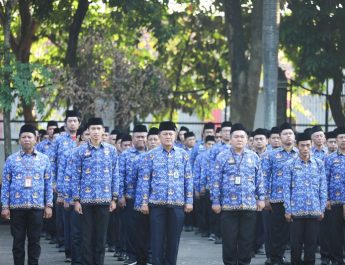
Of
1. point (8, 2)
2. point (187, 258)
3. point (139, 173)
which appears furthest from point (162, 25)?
point (139, 173)

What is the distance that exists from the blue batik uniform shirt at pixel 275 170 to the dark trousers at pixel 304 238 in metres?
1.28

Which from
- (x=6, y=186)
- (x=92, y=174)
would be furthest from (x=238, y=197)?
(x=6, y=186)

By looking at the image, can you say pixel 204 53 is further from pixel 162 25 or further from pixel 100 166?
pixel 100 166

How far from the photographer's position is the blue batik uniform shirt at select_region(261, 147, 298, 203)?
57.3 ft

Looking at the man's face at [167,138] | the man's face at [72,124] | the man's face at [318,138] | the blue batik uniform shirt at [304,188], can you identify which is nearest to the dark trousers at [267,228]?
the man's face at [318,138]

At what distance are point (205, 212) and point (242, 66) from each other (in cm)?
475

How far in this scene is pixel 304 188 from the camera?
16141 mm

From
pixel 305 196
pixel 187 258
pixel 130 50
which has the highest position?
pixel 130 50

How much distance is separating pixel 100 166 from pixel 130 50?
16.5m

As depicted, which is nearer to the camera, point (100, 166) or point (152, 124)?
point (100, 166)

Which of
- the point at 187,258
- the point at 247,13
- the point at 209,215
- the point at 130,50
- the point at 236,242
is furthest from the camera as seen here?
the point at 130,50

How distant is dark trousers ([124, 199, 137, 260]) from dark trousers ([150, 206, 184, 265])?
1704 mm

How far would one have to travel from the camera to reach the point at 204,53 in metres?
33.9

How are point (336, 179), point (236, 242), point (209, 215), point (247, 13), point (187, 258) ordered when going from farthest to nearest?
point (247, 13) → point (209, 215) → point (187, 258) → point (336, 179) → point (236, 242)
